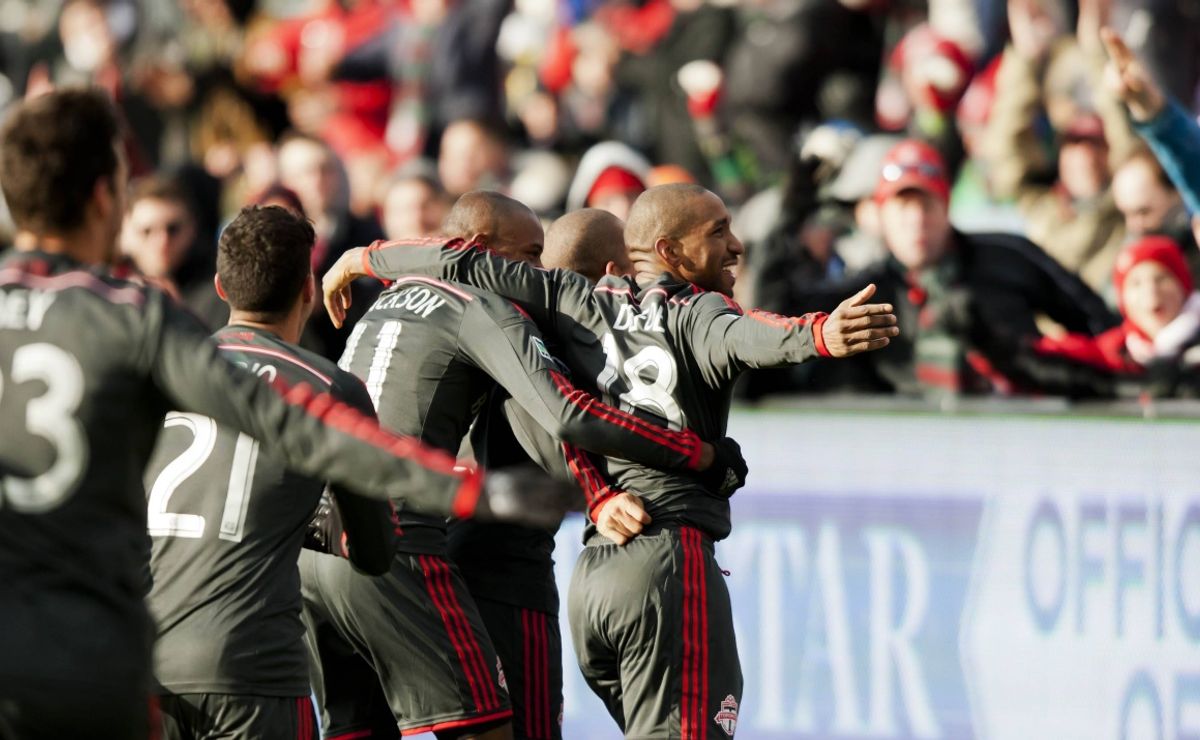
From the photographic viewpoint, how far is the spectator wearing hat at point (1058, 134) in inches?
341

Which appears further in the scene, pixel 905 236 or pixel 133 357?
pixel 905 236

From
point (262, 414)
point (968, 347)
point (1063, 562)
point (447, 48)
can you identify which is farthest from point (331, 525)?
point (447, 48)

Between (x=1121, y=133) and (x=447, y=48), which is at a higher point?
(x=447, y=48)

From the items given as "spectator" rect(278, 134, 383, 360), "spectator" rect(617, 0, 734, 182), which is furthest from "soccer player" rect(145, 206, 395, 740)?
"spectator" rect(617, 0, 734, 182)

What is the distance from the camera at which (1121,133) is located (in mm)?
8844

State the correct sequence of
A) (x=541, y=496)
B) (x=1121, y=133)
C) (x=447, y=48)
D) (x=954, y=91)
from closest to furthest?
(x=541, y=496) < (x=1121, y=133) < (x=954, y=91) < (x=447, y=48)

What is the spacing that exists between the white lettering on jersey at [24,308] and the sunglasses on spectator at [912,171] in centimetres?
547

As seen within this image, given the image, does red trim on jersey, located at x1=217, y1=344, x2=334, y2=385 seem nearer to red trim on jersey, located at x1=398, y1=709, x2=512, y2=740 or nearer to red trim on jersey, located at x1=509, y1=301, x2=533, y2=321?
red trim on jersey, located at x1=509, y1=301, x2=533, y2=321

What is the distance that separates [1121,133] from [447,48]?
4.85 meters

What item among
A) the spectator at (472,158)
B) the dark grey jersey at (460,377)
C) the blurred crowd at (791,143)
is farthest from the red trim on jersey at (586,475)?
the spectator at (472,158)

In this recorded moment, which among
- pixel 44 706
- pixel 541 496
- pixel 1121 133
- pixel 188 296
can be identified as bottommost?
pixel 44 706

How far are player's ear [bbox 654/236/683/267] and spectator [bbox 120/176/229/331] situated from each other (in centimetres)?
390

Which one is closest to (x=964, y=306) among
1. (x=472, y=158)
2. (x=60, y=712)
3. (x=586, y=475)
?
(x=586, y=475)

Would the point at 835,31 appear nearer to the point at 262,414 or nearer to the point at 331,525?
the point at 331,525
